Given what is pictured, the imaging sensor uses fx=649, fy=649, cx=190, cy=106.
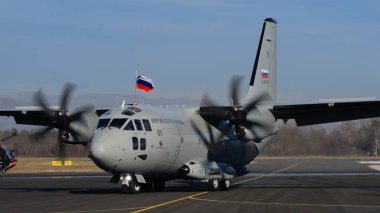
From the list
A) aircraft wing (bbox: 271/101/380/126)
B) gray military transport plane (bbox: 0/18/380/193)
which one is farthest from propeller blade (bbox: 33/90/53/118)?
aircraft wing (bbox: 271/101/380/126)

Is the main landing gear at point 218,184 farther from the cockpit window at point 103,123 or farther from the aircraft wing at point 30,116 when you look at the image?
the aircraft wing at point 30,116

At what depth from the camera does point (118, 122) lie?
2627cm

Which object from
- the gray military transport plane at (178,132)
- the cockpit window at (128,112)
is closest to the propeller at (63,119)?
the gray military transport plane at (178,132)

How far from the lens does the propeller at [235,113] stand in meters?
29.1

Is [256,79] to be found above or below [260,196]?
above

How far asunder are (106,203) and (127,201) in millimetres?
957

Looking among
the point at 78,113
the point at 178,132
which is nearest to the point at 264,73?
the point at 178,132

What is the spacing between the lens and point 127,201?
2236 cm

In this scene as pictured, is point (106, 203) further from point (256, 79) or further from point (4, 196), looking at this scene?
point (256, 79)

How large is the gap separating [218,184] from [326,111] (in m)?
6.34

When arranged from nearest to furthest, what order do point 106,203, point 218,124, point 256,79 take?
point 106,203 < point 218,124 < point 256,79

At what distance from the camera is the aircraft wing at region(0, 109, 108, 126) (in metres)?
32.0

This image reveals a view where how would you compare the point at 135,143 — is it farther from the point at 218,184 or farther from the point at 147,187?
the point at 218,184

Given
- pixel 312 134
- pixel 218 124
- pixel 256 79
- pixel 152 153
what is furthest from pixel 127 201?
pixel 312 134
